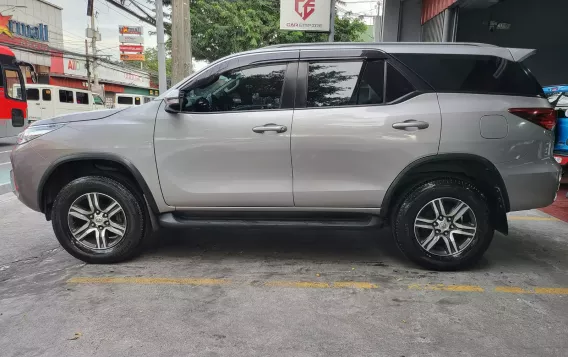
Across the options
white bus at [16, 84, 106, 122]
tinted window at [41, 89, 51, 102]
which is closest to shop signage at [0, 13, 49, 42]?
white bus at [16, 84, 106, 122]

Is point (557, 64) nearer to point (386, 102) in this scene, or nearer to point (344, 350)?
point (386, 102)

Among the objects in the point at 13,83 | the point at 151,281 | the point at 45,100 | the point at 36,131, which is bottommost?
the point at 151,281

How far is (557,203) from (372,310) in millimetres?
5220

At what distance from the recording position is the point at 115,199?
382 centimetres

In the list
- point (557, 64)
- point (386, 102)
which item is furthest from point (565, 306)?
point (557, 64)

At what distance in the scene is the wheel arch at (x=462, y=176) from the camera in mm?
3576

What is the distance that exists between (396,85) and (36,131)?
3253 mm

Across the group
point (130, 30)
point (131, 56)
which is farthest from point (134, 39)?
point (131, 56)

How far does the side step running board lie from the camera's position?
12.3 feet

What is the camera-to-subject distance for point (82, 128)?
377cm

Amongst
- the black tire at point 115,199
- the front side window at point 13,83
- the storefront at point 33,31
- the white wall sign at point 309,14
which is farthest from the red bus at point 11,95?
the storefront at point 33,31

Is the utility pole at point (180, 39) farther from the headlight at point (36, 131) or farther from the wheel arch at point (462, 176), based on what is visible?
the wheel arch at point (462, 176)

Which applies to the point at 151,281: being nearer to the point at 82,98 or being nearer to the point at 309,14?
the point at 309,14

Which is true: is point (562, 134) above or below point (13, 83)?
below
